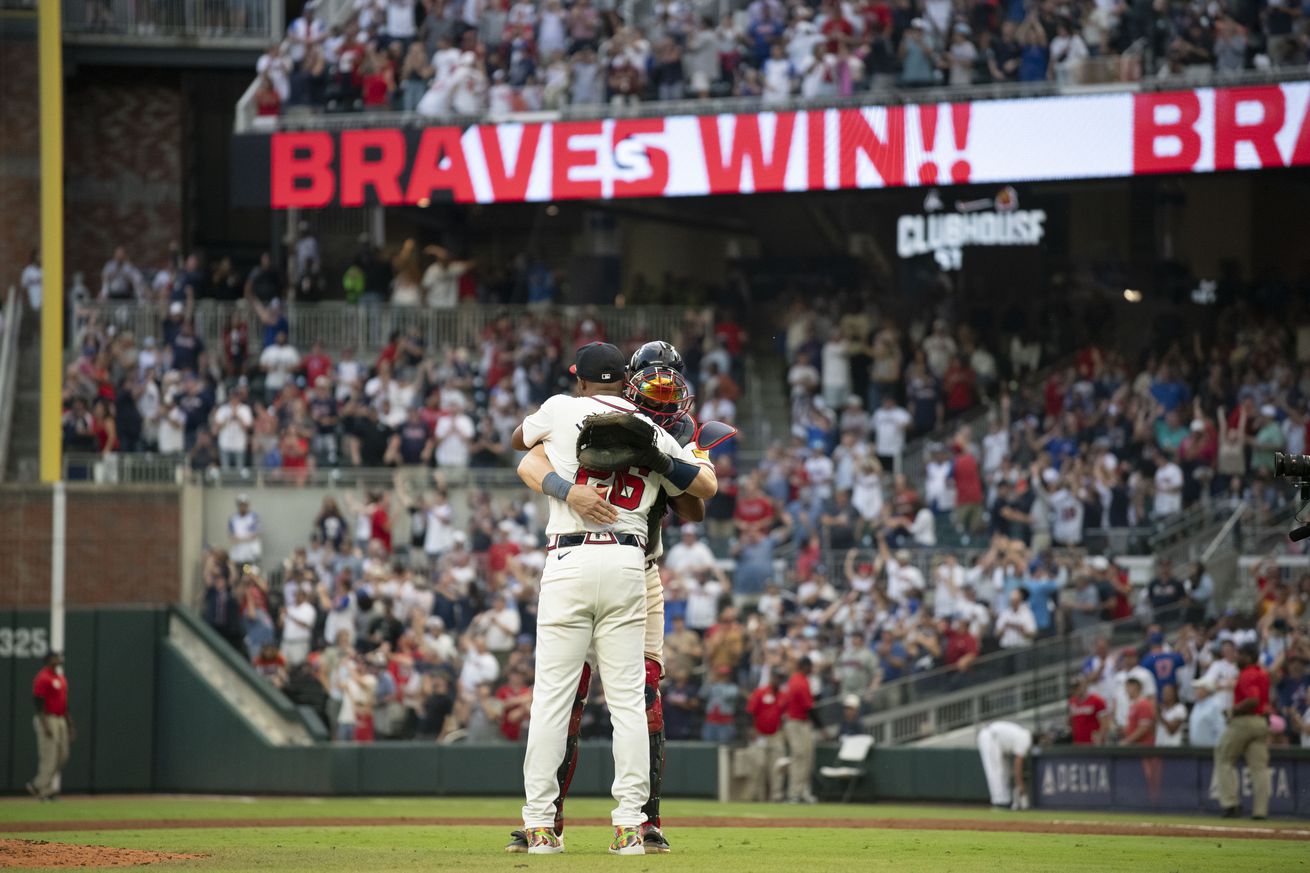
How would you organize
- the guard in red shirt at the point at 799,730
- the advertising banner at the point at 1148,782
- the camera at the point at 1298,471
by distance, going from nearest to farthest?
the camera at the point at 1298,471 → the advertising banner at the point at 1148,782 → the guard in red shirt at the point at 799,730

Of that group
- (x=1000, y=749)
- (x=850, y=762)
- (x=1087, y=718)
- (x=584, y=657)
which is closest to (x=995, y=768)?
(x=1000, y=749)

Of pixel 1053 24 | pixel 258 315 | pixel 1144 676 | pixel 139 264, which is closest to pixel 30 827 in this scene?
pixel 1144 676

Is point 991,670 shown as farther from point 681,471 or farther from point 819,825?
point 681,471

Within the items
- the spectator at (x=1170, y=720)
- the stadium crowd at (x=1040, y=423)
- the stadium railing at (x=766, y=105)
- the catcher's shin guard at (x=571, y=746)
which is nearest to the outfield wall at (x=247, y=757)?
the spectator at (x=1170, y=720)

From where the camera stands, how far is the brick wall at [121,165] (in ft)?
101

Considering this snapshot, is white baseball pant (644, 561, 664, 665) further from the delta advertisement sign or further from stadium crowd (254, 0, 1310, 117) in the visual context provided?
stadium crowd (254, 0, 1310, 117)

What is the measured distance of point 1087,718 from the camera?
18984mm

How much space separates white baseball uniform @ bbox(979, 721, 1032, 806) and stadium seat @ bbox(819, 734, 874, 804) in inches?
54.6

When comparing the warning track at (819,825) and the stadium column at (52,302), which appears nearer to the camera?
the warning track at (819,825)

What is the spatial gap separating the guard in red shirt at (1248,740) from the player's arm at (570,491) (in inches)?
386

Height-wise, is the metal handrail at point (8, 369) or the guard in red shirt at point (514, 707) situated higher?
the metal handrail at point (8, 369)

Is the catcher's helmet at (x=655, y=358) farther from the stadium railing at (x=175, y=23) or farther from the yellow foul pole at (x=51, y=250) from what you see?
the stadium railing at (x=175, y=23)

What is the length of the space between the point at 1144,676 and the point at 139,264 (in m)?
18.3

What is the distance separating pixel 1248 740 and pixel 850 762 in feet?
14.8
